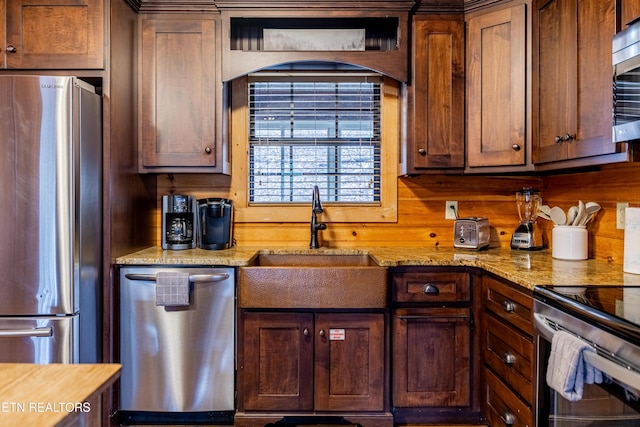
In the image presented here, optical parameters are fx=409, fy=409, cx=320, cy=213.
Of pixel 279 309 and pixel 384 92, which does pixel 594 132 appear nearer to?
pixel 384 92

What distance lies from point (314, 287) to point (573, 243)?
1.32 meters

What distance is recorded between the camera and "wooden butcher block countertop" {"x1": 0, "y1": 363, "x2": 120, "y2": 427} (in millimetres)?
636

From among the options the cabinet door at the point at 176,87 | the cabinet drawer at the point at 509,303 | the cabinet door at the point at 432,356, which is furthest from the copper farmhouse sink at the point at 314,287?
the cabinet door at the point at 176,87

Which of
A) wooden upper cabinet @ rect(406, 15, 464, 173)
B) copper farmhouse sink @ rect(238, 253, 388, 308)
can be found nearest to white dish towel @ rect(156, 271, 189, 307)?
copper farmhouse sink @ rect(238, 253, 388, 308)

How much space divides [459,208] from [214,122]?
5.25 feet

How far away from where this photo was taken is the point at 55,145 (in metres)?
1.81

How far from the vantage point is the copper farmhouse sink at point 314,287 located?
1.97 metres

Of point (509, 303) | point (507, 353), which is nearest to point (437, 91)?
point (509, 303)

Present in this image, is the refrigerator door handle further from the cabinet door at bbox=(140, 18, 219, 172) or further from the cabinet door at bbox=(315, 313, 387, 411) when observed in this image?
the cabinet door at bbox=(315, 313, 387, 411)

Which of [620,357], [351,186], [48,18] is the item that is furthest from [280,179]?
[620,357]

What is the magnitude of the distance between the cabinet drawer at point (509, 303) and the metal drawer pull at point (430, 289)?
0.73 ft

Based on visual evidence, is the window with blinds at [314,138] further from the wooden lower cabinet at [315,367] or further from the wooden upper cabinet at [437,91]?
the wooden lower cabinet at [315,367]

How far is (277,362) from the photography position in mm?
2002

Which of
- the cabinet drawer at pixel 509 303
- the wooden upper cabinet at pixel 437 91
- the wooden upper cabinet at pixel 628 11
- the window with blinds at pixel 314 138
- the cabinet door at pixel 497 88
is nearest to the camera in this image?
the wooden upper cabinet at pixel 628 11
